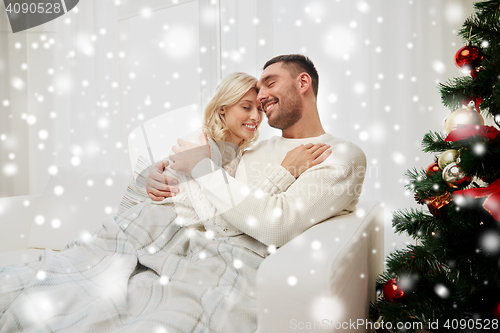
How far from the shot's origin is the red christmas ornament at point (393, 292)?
2.88 ft

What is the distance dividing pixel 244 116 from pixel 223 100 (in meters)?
0.10

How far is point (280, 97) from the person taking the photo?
3.88 ft

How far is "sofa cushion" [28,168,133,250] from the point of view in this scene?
1.45 metres

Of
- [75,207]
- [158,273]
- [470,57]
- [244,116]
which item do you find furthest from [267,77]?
[75,207]

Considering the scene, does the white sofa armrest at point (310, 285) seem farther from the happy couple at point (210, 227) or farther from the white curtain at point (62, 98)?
the white curtain at point (62, 98)

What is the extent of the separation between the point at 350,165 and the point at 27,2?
9.58ft

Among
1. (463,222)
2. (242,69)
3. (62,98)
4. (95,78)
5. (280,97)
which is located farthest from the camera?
(62,98)

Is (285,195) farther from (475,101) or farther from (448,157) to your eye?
(475,101)

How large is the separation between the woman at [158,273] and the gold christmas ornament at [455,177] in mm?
532

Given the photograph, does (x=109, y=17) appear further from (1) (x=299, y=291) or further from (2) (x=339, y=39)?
(1) (x=299, y=291)

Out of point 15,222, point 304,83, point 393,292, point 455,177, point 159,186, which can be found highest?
point 304,83

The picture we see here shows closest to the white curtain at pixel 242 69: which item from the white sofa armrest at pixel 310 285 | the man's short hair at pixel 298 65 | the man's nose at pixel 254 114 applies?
the man's short hair at pixel 298 65

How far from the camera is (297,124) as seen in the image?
1211mm

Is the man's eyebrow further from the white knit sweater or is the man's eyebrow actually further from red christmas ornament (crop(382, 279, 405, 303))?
red christmas ornament (crop(382, 279, 405, 303))
